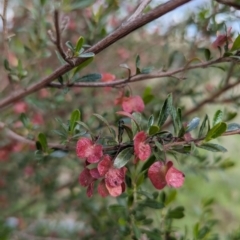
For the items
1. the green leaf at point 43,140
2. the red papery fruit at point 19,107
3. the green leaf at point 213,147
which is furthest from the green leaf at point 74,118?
the red papery fruit at point 19,107

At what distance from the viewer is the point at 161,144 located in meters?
0.53

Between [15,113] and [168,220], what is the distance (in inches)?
21.7

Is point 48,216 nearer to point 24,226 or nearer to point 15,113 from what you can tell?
point 24,226

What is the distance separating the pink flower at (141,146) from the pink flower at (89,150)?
0.17 ft

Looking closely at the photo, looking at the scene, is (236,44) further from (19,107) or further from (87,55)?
(19,107)

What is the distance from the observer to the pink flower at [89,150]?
1.74ft

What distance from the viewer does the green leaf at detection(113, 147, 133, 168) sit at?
0.51 meters

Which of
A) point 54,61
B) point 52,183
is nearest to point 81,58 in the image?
point 52,183

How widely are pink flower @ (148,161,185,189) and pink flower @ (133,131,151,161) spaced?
0.09 ft

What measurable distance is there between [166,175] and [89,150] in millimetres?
103

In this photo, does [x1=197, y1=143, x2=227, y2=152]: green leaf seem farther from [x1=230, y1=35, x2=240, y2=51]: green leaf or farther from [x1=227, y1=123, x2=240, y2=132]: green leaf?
[x1=230, y1=35, x2=240, y2=51]: green leaf

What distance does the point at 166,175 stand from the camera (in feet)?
1.70

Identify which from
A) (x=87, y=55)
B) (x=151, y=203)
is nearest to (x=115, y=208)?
(x=151, y=203)

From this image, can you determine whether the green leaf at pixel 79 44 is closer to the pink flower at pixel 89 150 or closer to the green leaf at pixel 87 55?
the green leaf at pixel 87 55
